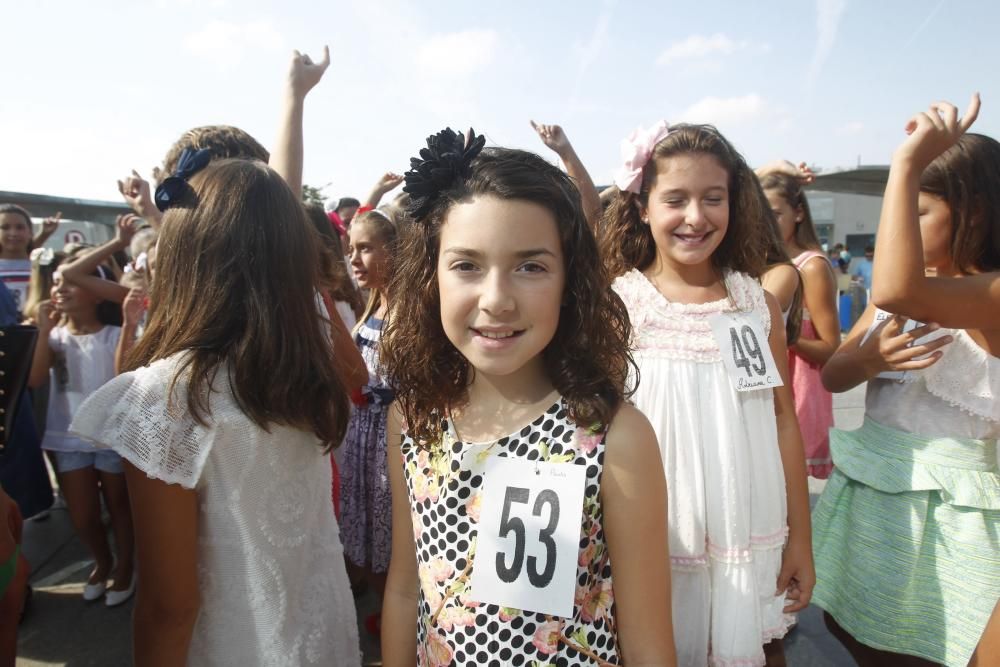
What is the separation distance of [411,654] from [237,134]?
6.16 ft

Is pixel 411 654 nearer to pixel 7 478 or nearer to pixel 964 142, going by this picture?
pixel 964 142

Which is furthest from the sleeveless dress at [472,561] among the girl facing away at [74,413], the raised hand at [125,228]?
the raised hand at [125,228]

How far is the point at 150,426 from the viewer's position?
1204 mm

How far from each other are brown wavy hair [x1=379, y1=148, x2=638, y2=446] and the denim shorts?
2.36 meters

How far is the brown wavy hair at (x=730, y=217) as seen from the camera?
1.80m

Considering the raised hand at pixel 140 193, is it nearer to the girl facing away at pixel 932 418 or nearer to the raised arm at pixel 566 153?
the raised arm at pixel 566 153

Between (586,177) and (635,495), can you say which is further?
(586,177)

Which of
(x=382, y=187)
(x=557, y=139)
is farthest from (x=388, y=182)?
(x=557, y=139)

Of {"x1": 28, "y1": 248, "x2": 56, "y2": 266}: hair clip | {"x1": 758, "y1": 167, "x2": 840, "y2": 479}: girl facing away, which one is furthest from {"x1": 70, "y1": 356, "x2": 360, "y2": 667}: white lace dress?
{"x1": 28, "y1": 248, "x2": 56, "y2": 266}: hair clip

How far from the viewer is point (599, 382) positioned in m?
1.29

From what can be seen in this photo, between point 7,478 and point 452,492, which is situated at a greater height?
point 452,492

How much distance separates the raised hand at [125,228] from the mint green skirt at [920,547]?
3.90 m

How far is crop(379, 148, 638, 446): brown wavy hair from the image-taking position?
4.09 feet

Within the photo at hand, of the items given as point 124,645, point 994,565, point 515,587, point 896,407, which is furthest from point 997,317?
point 124,645
